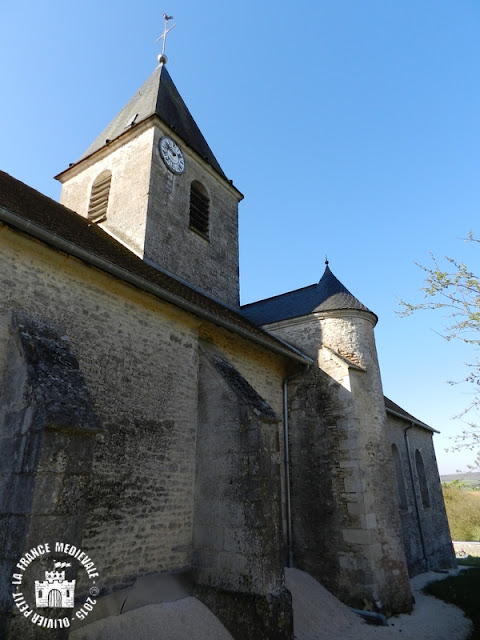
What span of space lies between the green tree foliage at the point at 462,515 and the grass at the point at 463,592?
41.8 ft

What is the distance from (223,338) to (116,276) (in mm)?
2610

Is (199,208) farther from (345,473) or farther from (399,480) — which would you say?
(399,480)

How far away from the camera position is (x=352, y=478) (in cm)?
797

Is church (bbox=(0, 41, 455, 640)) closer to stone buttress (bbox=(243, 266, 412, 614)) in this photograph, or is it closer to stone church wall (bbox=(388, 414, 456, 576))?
stone buttress (bbox=(243, 266, 412, 614))

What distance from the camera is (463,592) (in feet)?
→ 29.7

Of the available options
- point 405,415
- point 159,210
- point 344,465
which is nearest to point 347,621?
point 344,465

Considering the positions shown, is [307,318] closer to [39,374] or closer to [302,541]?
[302,541]

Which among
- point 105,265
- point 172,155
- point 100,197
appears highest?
point 172,155

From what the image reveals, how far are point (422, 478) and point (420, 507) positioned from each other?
1.54 metres

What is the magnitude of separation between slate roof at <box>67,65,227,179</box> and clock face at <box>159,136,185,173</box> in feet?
1.24

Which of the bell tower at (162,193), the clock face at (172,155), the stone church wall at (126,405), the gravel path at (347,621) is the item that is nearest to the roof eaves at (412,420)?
the gravel path at (347,621)

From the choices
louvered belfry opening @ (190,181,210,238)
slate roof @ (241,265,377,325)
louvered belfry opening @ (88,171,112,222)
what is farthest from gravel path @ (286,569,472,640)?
louvered belfry opening @ (88,171,112,222)

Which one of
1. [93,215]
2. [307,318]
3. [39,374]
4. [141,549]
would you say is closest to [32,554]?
[39,374]

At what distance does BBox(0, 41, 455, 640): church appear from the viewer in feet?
12.8
